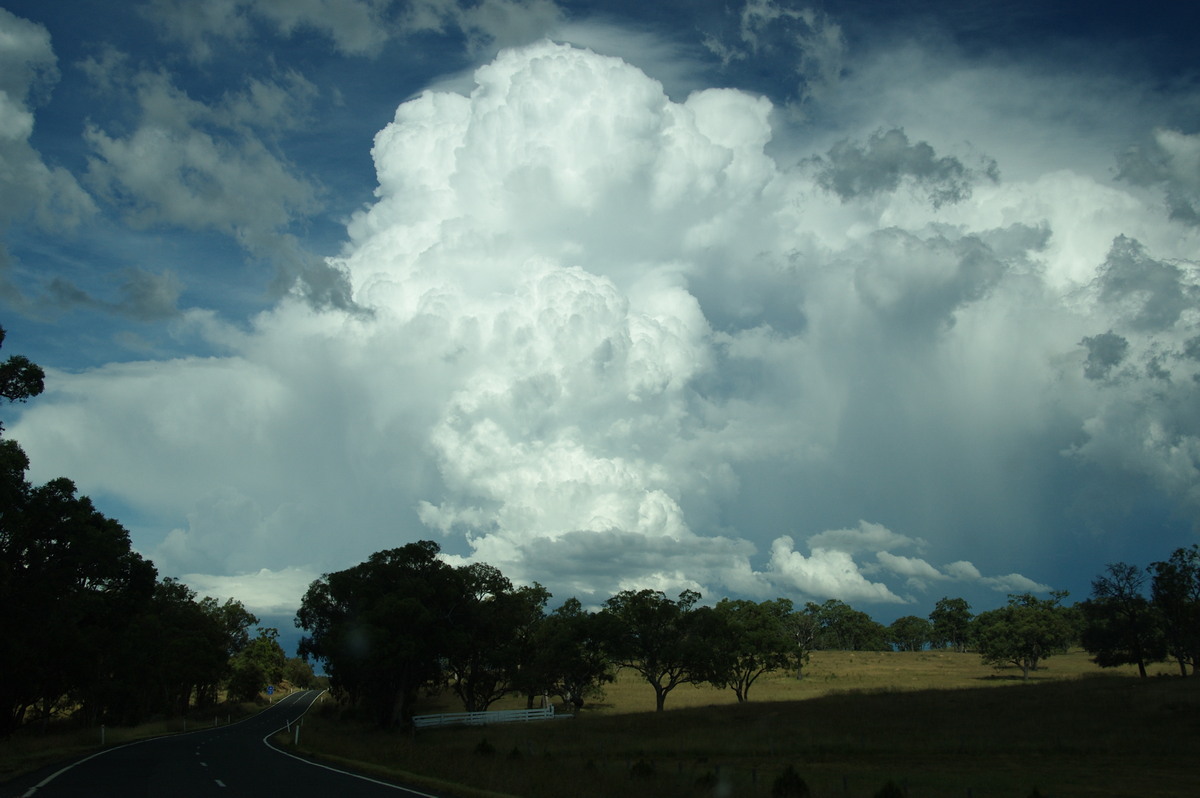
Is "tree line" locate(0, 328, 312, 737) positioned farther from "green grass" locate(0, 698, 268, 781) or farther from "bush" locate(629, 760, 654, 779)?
"bush" locate(629, 760, 654, 779)

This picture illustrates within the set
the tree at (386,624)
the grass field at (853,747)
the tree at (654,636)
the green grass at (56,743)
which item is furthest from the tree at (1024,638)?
the green grass at (56,743)

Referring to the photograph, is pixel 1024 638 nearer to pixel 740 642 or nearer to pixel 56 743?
pixel 740 642

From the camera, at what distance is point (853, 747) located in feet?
144

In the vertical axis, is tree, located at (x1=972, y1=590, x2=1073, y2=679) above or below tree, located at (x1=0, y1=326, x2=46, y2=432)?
below

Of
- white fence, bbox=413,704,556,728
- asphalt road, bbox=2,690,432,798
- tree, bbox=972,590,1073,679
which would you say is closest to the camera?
asphalt road, bbox=2,690,432,798

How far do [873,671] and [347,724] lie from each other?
3026 inches

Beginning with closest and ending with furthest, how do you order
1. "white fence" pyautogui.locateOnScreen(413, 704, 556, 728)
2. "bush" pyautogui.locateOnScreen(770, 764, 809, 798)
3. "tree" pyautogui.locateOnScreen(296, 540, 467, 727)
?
"bush" pyautogui.locateOnScreen(770, 764, 809, 798) → "tree" pyautogui.locateOnScreen(296, 540, 467, 727) → "white fence" pyautogui.locateOnScreen(413, 704, 556, 728)

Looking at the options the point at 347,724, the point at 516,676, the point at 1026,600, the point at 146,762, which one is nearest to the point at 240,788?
the point at 146,762

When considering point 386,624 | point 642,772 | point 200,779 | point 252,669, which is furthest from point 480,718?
point 252,669

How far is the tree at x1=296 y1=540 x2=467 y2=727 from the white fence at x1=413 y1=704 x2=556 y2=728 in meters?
2.09

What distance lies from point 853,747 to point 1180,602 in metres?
59.4

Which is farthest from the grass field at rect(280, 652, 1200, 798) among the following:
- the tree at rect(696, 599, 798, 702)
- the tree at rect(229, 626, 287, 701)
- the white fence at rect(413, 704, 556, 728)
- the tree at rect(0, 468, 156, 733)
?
the tree at rect(229, 626, 287, 701)

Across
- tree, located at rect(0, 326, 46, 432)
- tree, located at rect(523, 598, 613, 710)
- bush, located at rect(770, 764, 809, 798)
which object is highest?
tree, located at rect(0, 326, 46, 432)

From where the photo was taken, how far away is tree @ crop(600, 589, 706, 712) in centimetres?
7331
